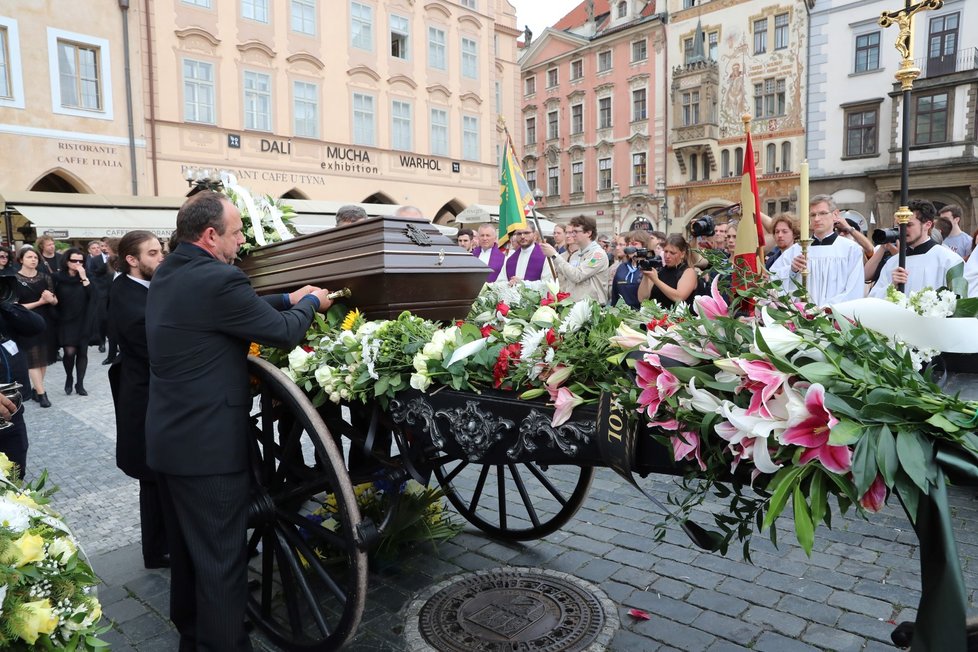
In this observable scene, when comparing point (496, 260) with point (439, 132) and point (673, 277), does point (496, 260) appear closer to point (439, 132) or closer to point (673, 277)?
point (673, 277)

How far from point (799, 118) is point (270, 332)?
32.9 m

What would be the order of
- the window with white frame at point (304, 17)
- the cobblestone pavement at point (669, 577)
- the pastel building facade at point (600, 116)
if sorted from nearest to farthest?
the cobblestone pavement at point (669, 577), the window with white frame at point (304, 17), the pastel building facade at point (600, 116)

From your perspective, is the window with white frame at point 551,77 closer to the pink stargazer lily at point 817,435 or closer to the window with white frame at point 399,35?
the window with white frame at point 399,35

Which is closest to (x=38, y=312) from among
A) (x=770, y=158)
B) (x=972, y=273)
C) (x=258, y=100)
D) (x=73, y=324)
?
(x=73, y=324)

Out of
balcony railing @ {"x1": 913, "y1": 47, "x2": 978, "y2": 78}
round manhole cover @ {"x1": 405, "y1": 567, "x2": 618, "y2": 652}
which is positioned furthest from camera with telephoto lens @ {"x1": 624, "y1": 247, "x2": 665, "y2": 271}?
balcony railing @ {"x1": 913, "y1": 47, "x2": 978, "y2": 78}

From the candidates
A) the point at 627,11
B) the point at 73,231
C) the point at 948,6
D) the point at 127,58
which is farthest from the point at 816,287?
the point at 627,11

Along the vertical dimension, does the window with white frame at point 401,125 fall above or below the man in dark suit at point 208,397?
above

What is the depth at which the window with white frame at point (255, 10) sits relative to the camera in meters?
19.2

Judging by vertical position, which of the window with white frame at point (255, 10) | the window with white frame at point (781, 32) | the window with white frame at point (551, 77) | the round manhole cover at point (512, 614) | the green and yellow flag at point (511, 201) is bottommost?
the round manhole cover at point (512, 614)

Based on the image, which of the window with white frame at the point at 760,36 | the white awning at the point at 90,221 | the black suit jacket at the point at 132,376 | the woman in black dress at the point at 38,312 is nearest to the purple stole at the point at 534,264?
the black suit jacket at the point at 132,376

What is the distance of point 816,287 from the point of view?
19.9ft

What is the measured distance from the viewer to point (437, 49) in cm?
2375

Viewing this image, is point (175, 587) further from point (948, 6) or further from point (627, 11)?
point (627, 11)

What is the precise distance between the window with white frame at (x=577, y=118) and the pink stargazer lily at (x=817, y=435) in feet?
131
